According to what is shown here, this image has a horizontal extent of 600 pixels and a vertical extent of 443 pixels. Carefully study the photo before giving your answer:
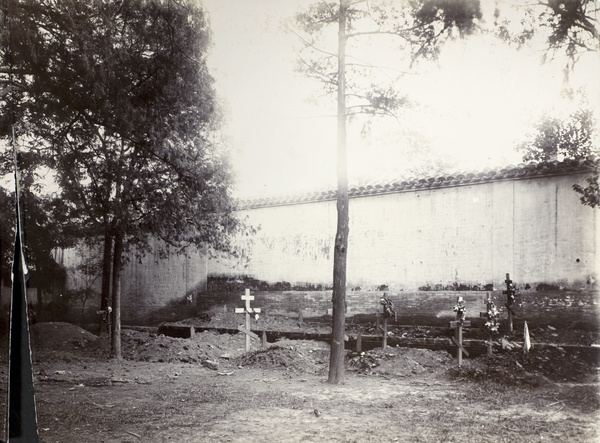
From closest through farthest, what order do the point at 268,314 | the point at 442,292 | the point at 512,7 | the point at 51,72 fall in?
1. the point at 512,7
2. the point at 51,72
3. the point at 442,292
4. the point at 268,314

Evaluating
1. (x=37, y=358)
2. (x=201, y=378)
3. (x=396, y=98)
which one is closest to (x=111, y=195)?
(x=37, y=358)

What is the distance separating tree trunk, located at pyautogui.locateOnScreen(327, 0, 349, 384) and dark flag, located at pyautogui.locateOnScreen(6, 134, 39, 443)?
85.2 inches

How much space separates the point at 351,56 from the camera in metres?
3.62

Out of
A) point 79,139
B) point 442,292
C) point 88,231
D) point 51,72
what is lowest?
point 442,292

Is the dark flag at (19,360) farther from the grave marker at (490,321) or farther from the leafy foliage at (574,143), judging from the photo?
the leafy foliage at (574,143)

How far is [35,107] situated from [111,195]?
880 mm

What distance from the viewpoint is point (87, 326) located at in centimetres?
431

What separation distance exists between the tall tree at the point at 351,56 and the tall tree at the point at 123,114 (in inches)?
33.9

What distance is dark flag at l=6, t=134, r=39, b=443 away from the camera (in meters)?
3.42

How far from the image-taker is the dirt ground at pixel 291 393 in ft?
8.59

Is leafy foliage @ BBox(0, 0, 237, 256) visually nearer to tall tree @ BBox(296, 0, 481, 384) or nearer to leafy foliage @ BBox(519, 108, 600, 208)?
tall tree @ BBox(296, 0, 481, 384)

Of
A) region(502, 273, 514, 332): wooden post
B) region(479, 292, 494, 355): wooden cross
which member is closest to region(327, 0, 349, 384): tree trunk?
region(479, 292, 494, 355): wooden cross

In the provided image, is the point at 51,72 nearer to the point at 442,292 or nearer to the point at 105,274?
the point at 105,274

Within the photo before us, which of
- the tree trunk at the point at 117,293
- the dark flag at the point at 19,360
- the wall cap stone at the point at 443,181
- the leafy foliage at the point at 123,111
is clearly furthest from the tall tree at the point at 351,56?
the dark flag at the point at 19,360
